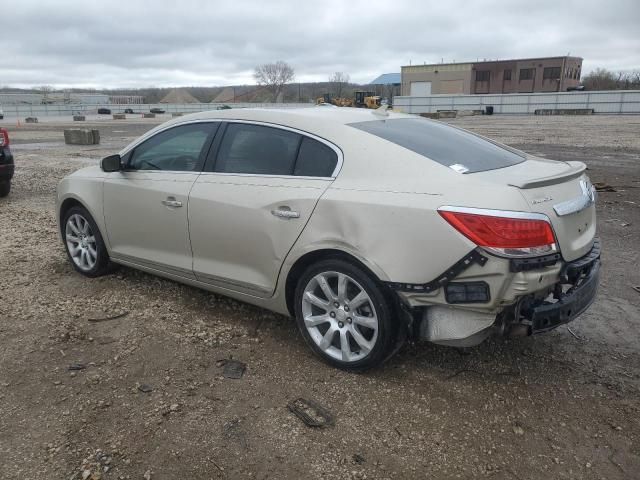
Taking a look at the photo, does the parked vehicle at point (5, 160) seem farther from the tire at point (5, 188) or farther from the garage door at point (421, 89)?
the garage door at point (421, 89)

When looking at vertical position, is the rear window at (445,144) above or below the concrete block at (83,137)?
above

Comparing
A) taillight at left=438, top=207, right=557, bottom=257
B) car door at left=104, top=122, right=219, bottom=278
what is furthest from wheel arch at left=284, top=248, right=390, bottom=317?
car door at left=104, top=122, right=219, bottom=278

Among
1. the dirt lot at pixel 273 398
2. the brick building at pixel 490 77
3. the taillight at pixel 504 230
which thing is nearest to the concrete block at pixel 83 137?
the dirt lot at pixel 273 398

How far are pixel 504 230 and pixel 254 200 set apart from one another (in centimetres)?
165

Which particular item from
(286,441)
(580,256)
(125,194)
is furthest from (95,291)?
(580,256)

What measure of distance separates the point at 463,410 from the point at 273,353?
1324 millimetres

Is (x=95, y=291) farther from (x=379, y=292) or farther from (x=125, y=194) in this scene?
(x=379, y=292)

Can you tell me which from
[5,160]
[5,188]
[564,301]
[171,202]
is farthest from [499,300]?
[5,188]

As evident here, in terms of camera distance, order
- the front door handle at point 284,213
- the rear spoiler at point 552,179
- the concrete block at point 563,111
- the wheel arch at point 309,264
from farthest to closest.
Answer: the concrete block at point 563,111 → the front door handle at point 284,213 → the wheel arch at point 309,264 → the rear spoiler at point 552,179

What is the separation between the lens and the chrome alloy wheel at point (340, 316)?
10.7ft

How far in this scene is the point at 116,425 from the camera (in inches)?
115

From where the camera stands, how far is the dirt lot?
265 cm

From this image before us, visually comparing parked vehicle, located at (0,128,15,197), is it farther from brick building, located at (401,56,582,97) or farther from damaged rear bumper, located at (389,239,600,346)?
brick building, located at (401,56,582,97)

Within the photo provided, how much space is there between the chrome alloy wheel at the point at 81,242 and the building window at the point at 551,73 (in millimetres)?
88189
